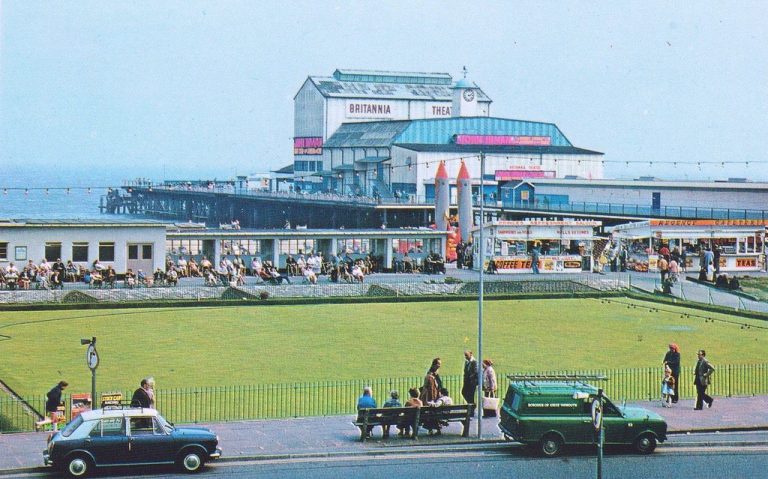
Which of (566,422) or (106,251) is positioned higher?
(106,251)

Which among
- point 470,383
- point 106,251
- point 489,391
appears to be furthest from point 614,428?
point 106,251

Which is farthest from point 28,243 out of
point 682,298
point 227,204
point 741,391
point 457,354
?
point 227,204

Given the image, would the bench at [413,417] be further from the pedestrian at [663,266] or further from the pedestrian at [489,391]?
the pedestrian at [663,266]

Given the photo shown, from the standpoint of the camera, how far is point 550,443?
77.4 ft

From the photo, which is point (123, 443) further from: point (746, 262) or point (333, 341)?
point (746, 262)

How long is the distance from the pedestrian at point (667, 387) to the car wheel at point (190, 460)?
474 inches

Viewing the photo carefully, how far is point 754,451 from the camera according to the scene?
965 inches

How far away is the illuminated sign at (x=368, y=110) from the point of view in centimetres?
13612

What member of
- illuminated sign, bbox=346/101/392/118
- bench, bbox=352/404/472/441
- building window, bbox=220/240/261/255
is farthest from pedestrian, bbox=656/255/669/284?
illuminated sign, bbox=346/101/392/118

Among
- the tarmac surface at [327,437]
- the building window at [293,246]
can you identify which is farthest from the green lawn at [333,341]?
the building window at [293,246]

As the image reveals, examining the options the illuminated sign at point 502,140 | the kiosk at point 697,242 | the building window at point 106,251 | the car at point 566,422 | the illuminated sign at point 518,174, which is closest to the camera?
the car at point 566,422

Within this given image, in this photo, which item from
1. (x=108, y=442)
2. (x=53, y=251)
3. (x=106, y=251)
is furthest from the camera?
(x=106, y=251)

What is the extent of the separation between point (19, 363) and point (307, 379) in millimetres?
8702

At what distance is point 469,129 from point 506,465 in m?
98.0
